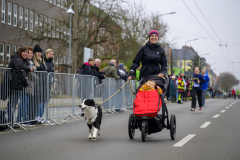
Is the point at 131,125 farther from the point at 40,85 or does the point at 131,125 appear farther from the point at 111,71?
the point at 111,71

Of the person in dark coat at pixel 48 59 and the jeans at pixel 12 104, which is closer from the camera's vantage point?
the jeans at pixel 12 104

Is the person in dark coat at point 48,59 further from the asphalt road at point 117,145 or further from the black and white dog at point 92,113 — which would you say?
the black and white dog at point 92,113

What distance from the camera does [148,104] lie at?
761cm

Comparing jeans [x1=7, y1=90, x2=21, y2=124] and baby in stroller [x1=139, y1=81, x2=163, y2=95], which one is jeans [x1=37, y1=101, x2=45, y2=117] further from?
baby in stroller [x1=139, y1=81, x2=163, y2=95]

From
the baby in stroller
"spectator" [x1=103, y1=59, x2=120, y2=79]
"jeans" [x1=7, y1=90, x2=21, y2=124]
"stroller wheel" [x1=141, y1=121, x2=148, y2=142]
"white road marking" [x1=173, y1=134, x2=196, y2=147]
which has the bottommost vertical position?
"white road marking" [x1=173, y1=134, x2=196, y2=147]

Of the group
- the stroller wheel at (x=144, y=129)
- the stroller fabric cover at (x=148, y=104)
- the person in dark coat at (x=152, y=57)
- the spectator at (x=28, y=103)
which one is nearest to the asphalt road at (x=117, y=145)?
the stroller wheel at (x=144, y=129)

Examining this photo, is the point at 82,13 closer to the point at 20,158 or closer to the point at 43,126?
the point at 43,126

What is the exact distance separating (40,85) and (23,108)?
1.08 m

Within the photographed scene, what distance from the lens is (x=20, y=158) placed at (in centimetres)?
622

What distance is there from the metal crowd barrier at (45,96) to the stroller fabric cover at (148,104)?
3690 mm

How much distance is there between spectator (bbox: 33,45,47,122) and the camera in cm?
1132

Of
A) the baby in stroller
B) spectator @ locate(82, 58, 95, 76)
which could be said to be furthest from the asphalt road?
spectator @ locate(82, 58, 95, 76)

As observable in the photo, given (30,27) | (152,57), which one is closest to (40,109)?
(152,57)

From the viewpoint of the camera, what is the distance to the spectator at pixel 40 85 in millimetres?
11324
